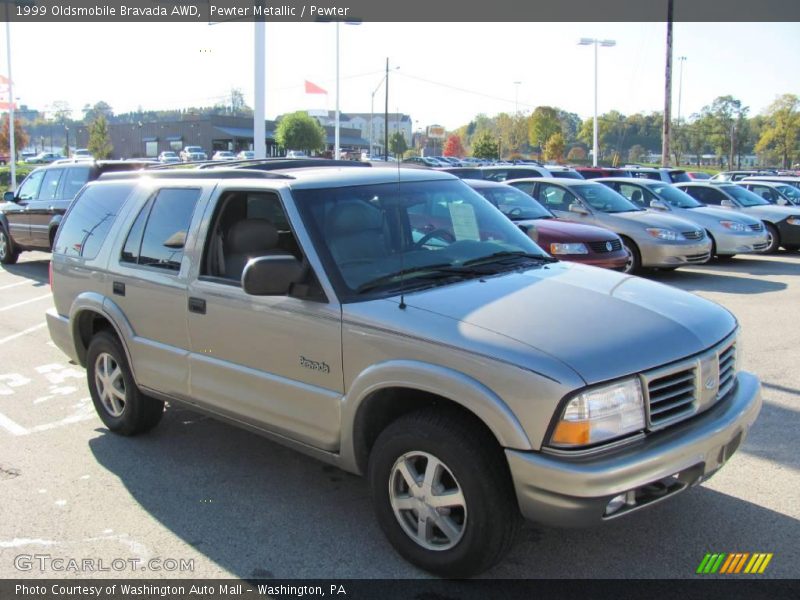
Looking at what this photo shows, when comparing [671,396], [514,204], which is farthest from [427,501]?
[514,204]

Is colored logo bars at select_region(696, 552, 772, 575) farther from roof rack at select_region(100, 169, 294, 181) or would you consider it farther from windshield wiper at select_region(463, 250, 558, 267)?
roof rack at select_region(100, 169, 294, 181)

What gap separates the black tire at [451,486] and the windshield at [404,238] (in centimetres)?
77

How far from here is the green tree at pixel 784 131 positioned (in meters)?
72.0

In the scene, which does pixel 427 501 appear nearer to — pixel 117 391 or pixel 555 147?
pixel 117 391

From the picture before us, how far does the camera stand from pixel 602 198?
45.3 ft

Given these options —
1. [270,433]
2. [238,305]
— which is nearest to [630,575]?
[270,433]

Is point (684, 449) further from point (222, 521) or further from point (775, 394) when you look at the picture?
point (775, 394)

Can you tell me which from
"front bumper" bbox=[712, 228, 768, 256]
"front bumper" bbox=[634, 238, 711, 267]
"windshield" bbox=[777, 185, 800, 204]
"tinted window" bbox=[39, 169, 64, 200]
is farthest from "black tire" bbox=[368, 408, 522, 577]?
"windshield" bbox=[777, 185, 800, 204]

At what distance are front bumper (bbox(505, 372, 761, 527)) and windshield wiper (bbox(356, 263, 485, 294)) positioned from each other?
1.18 metres

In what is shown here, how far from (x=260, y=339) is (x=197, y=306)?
61 cm

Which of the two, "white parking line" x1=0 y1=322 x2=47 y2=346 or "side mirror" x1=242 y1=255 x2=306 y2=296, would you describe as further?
"white parking line" x1=0 y1=322 x2=47 y2=346

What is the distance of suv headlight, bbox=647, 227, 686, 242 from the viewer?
Answer: 1264 centimetres


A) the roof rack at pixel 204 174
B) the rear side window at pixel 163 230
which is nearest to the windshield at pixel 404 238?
the roof rack at pixel 204 174

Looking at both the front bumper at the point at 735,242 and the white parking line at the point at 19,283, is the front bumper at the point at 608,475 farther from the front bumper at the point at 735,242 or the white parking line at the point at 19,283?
the front bumper at the point at 735,242
